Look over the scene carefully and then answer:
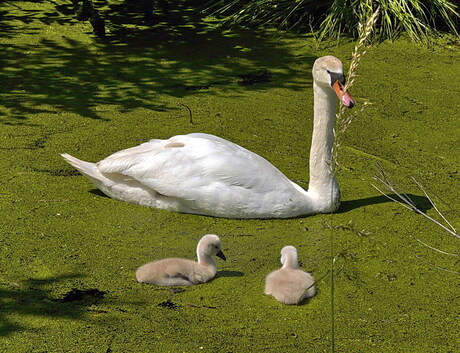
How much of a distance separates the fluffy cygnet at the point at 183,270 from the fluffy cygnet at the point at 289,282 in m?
0.33

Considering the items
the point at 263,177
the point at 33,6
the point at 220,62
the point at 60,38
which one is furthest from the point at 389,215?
the point at 33,6

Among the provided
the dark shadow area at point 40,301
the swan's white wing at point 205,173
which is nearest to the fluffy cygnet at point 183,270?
the dark shadow area at point 40,301

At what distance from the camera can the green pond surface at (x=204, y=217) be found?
4188mm

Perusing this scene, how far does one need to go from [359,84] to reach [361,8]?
130 centimetres

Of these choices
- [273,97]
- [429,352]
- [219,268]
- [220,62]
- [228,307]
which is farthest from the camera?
[220,62]

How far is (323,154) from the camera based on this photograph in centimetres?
560

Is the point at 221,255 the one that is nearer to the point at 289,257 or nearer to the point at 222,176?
the point at 289,257

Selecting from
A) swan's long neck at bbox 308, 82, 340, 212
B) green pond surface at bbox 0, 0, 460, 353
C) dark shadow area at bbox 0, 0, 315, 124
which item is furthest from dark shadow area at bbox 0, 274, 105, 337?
dark shadow area at bbox 0, 0, 315, 124

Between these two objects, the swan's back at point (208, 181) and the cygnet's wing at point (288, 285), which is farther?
the swan's back at point (208, 181)

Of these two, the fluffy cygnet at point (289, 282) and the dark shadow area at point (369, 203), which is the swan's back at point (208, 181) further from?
the fluffy cygnet at point (289, 282)

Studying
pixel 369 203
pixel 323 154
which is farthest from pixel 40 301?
pixel 369 203

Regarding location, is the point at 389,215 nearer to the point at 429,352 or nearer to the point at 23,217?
the point at 429,352

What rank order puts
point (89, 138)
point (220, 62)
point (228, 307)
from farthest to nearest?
1. point (220, 62)
2. point (89, 138)
3. point (228, 307)

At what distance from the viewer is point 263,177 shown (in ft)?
17.6
